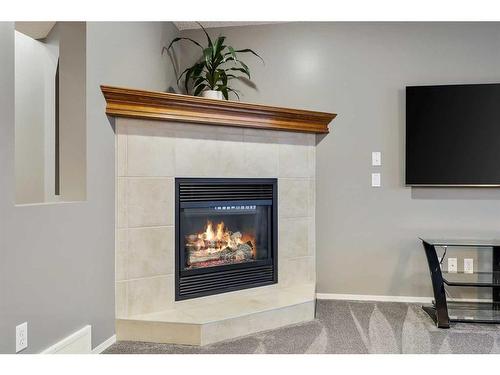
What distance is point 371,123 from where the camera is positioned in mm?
3443

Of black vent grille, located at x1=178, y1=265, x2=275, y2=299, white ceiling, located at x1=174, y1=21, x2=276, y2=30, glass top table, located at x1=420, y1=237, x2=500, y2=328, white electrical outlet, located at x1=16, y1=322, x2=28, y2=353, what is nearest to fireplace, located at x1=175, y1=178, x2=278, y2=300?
black vent grille, located at x1=178, y1=265, x2=275, y2=299

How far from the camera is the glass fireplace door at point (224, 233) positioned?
2869 millimetres

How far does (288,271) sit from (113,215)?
1.52 metres

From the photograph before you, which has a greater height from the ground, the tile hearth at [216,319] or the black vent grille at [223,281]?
the black vent grille at [223,281]

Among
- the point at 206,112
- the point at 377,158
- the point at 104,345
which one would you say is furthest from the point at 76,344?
the point at 377,158

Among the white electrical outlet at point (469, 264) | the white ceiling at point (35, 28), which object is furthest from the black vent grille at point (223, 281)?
the white ceiling at point (35, 28)

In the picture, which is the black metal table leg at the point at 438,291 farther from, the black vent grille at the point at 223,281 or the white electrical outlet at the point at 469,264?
the black vent grille at the point at 223,281

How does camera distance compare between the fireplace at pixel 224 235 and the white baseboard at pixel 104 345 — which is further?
the fireplace at pixel 224 235

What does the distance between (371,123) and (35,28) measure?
9.10ft

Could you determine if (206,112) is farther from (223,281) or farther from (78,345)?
(78,345)

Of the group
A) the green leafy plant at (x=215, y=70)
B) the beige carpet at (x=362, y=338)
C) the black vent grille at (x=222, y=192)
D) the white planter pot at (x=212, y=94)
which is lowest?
the beige carpet at (x=362, y=338)

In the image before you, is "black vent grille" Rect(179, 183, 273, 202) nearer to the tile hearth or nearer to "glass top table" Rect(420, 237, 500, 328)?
the tile hearth

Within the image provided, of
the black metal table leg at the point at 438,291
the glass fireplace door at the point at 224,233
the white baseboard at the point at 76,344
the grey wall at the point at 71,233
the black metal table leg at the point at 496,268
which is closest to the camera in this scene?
the grey wall at the point at 71,233

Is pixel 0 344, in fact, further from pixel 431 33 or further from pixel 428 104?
pixel 431 33
